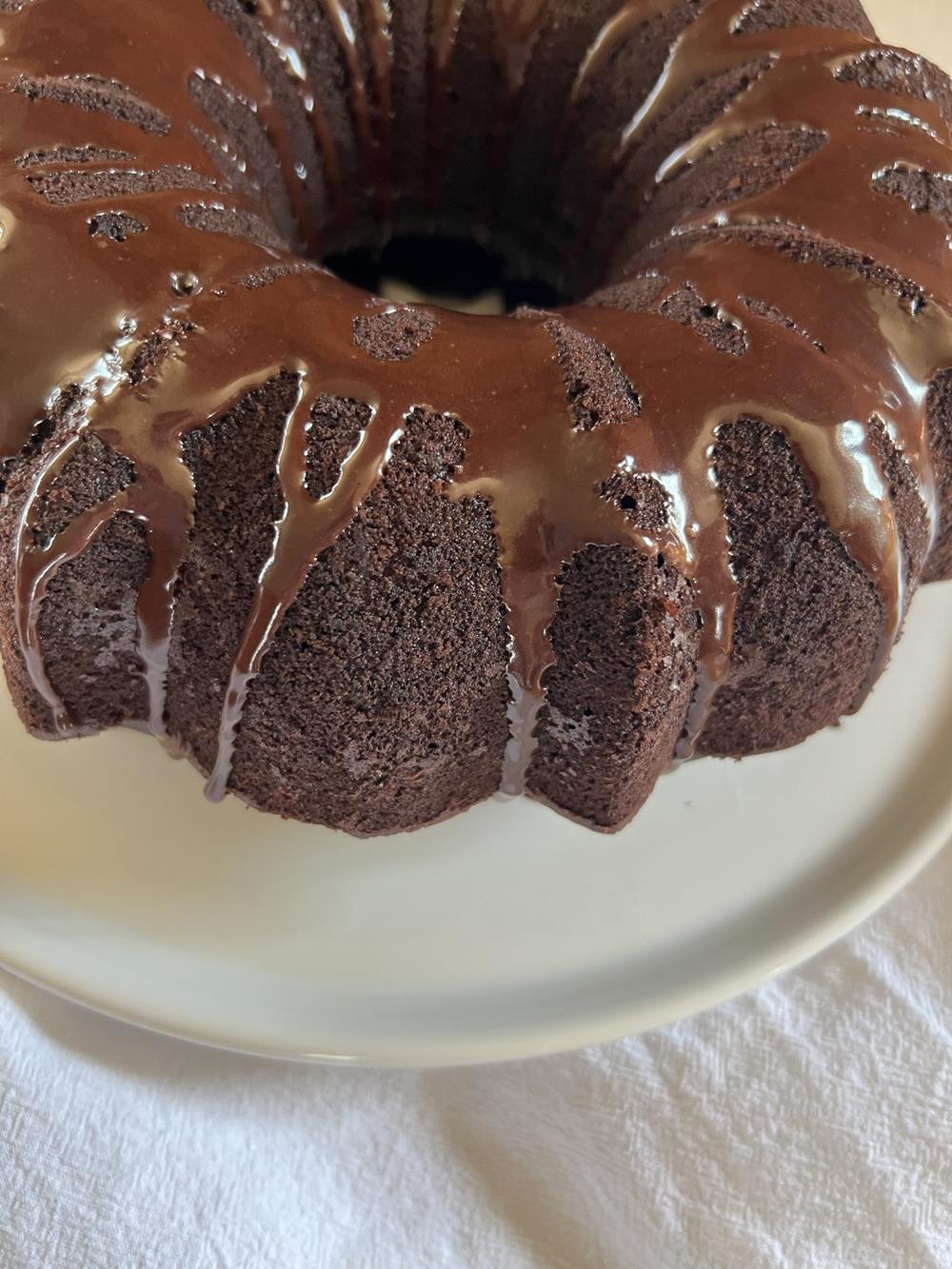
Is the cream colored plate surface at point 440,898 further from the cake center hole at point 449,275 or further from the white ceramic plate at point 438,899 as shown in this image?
the cake center hole at point 449,275

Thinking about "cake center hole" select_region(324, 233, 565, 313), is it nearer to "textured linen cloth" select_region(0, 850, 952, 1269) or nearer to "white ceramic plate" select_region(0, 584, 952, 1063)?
"white ceramic plate" select_region(0, 584, 952, 1063)

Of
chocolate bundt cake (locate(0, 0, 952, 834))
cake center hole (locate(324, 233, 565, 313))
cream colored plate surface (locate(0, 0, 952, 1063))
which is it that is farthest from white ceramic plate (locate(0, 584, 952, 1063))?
cake center hole (locate(324, 233, 565, 313))

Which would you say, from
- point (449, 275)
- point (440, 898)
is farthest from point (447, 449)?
point (449, 275)

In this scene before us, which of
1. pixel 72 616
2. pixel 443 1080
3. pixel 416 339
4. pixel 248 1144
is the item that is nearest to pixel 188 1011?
pixel 248 1144

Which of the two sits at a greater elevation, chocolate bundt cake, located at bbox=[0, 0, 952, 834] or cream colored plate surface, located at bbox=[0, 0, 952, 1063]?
chocolate bundt cake, located at bbox=[0, 0, 952, 834]

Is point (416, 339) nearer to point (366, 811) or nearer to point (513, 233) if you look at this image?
point (366, 811)

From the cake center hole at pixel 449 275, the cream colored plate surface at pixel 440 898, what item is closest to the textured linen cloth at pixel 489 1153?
the cream colored plate surface at pixel 440 898
